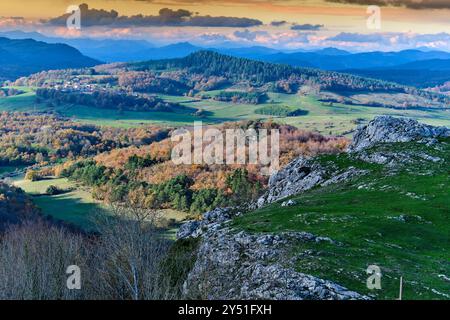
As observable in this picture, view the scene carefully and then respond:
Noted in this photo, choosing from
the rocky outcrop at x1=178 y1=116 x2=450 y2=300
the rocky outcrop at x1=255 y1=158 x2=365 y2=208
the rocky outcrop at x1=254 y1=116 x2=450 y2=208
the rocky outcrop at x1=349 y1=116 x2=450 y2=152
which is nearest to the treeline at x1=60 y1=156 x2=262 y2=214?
the rocky outcrop at x1=349 y1=116 x2=450 y2=152

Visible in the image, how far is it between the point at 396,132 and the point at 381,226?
92.2ft

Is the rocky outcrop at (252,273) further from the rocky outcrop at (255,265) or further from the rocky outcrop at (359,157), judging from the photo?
the rocky outcrop at (359,157)

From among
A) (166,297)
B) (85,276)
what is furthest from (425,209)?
(85,276)

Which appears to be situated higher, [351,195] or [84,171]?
[351,195]

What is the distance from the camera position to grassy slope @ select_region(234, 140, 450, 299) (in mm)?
22812

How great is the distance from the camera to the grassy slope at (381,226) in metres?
22.8

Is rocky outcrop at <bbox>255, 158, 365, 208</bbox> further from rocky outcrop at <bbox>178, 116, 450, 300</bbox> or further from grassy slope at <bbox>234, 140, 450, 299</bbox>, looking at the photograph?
grassy slope at <bbox>234, 140, 450, 299</bbox>

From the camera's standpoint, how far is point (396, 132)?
2169 inches

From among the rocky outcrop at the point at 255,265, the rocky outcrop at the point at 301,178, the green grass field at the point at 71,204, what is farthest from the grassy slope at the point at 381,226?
the green grass field at the point at 71,204

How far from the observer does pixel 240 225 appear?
33.9 m

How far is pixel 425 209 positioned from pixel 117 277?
2198 centimetres

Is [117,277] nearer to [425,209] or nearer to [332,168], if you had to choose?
[425,209]

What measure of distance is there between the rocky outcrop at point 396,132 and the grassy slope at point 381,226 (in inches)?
305

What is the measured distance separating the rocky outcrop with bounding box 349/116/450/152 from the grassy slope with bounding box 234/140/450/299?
7.75 metres
